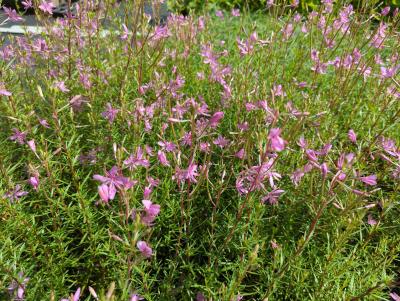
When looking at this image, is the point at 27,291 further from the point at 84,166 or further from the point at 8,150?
the point at 8,150

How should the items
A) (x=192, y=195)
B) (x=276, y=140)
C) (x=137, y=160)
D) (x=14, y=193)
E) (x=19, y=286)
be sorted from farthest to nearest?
(x=192, y=195)
(x=14, y=193)
(x=137, y=160)
(x=19, y=286)
(x=276, y=140)

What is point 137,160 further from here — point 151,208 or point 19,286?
point 19,286

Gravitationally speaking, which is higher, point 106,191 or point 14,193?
point 106,191

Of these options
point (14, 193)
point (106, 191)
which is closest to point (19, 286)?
point (14, 193)

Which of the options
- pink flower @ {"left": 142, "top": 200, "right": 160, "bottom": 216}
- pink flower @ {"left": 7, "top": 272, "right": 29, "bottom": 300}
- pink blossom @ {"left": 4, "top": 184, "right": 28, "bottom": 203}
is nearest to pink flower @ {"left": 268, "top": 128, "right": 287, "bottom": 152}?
pink flower @ {"left": 142, "top": 200, "right": 160, "bottom": 216}

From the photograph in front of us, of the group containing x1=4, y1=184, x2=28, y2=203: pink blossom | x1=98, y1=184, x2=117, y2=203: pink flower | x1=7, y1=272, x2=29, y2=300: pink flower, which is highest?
x1=98, y1=184, x2=117, y2=203: pink flower

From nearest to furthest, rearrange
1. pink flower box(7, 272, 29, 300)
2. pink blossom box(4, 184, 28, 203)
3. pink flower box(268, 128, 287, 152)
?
pink flower box(268, 128, 287, 152) < pink flower box(7, 272, 29, 300) < pink blossom box(4, 184, 28, 203)

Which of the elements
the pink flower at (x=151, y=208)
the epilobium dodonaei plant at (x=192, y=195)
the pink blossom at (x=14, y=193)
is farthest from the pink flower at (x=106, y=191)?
the pink blossom at (x=14, y=193)

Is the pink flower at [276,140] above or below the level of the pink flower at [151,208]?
above

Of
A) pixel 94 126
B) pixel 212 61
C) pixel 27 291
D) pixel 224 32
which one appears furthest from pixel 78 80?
pixel 224 32

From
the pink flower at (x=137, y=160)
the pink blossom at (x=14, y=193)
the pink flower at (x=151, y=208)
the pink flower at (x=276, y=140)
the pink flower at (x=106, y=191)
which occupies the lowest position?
the pink blossom at (x=14, y=193)

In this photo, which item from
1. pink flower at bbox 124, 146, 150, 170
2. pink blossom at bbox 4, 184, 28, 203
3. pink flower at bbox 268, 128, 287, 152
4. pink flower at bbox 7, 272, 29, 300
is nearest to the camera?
pink flower at bbox 268, 128, 287, 152

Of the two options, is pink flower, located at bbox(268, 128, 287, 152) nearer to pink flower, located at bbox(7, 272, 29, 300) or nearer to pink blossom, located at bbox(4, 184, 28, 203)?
pink flower, located at bbox(7, 272, 29, 300)

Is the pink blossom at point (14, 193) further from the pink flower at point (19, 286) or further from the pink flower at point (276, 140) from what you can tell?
the pink flower at point (276, 140)
